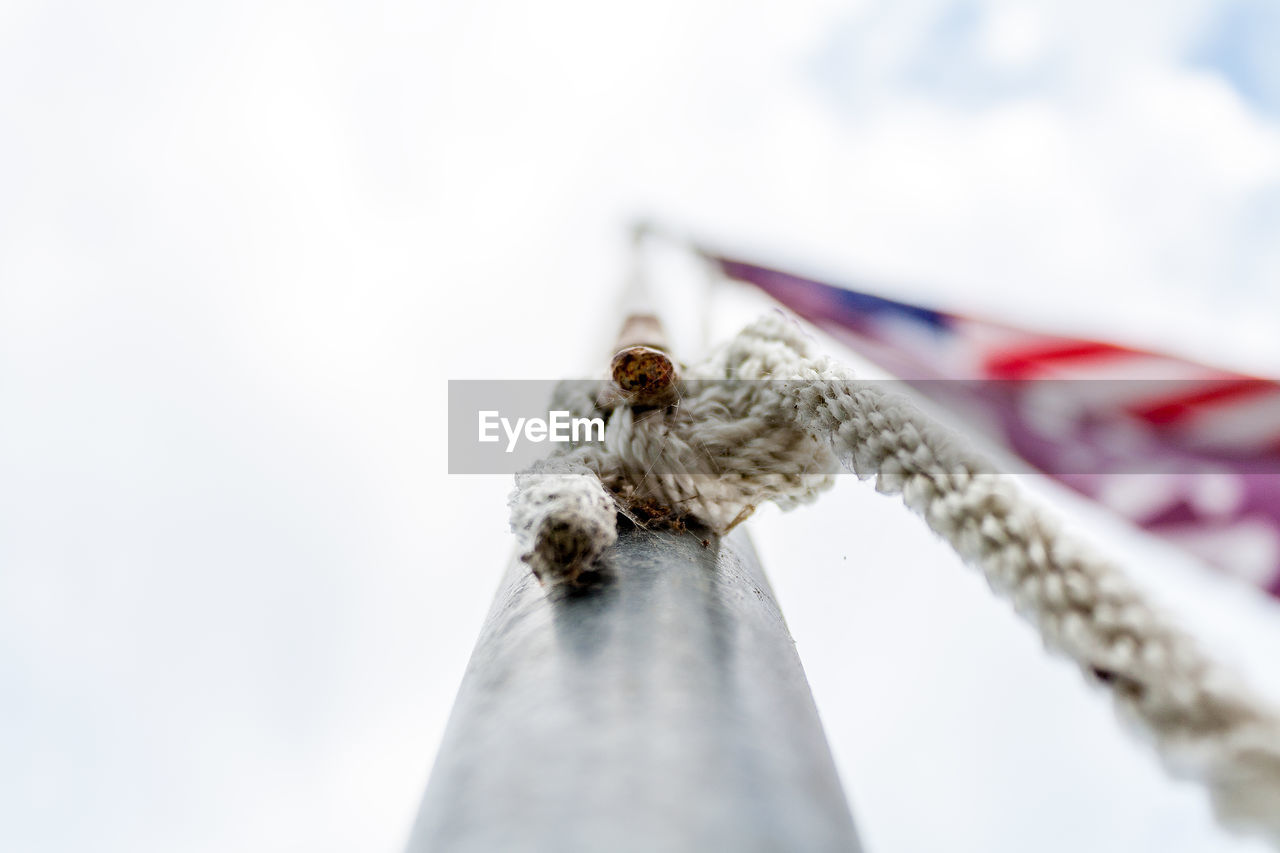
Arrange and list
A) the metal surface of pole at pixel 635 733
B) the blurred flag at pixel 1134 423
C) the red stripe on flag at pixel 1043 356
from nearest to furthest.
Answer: the metal surface of pole at pixel 635 733
the blurred flag at pixel 1134 423
the red stripe on flag at pixel 1043 356

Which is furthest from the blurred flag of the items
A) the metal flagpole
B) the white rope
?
the metal flagpole

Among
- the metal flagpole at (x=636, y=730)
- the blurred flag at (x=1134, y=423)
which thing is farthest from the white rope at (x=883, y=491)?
the blurred flag at (x=1134, y=423)

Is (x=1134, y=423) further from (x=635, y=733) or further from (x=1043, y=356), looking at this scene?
(x=635, y=733)

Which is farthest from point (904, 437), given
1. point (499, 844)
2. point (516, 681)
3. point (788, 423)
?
point (499, 844)

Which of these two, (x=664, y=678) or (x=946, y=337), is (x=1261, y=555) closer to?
(x=946, y=337)

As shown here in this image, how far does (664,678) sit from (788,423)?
540 mm

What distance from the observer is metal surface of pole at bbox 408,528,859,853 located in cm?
60

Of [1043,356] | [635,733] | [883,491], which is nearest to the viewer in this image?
[635,733]

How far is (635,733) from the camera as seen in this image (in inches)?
26.4

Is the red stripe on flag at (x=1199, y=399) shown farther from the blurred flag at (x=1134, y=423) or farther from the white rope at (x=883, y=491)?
the white rope at (x=883, y=491)

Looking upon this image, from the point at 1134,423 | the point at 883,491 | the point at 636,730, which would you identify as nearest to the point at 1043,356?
the point at 1134,423

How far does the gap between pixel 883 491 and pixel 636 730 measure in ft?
1.46

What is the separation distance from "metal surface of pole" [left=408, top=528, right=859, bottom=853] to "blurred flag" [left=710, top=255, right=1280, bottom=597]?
1.52 feet

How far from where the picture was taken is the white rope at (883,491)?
61cm
